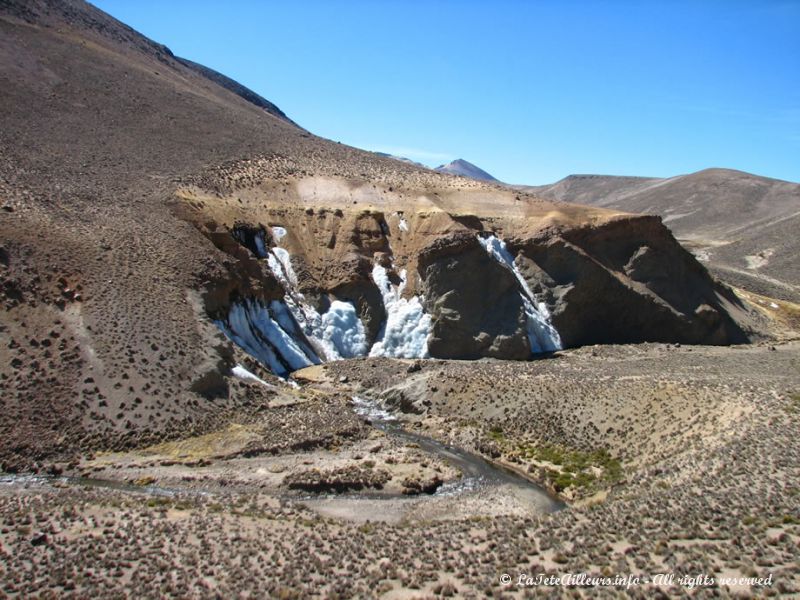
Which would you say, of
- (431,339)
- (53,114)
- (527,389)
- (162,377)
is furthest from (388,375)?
(53,114)

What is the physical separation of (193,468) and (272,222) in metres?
28.7

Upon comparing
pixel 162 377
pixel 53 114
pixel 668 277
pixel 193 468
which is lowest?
pixel 193 468

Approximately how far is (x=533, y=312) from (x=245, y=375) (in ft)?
72.5

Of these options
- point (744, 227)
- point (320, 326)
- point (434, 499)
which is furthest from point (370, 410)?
point (744, 227)

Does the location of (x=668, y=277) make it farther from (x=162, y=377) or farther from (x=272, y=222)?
(x=162, y=377)

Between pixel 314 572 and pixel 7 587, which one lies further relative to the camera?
pixel 314 572

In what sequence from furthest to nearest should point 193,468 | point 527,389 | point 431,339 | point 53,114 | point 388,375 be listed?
point 53,114
point 431,339
point 388,375
point 527,389
point 193,468

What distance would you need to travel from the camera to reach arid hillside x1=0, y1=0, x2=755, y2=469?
3023 cm

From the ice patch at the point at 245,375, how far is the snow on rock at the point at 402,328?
11781 mm

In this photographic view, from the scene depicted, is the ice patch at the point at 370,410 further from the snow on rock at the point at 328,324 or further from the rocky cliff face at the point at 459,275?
the snow on rock at the point at 328,324

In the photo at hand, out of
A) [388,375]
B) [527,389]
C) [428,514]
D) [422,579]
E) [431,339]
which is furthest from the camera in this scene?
[431,339]

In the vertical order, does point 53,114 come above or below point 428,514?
above

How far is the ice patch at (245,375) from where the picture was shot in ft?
114

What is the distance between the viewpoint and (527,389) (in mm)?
34969
